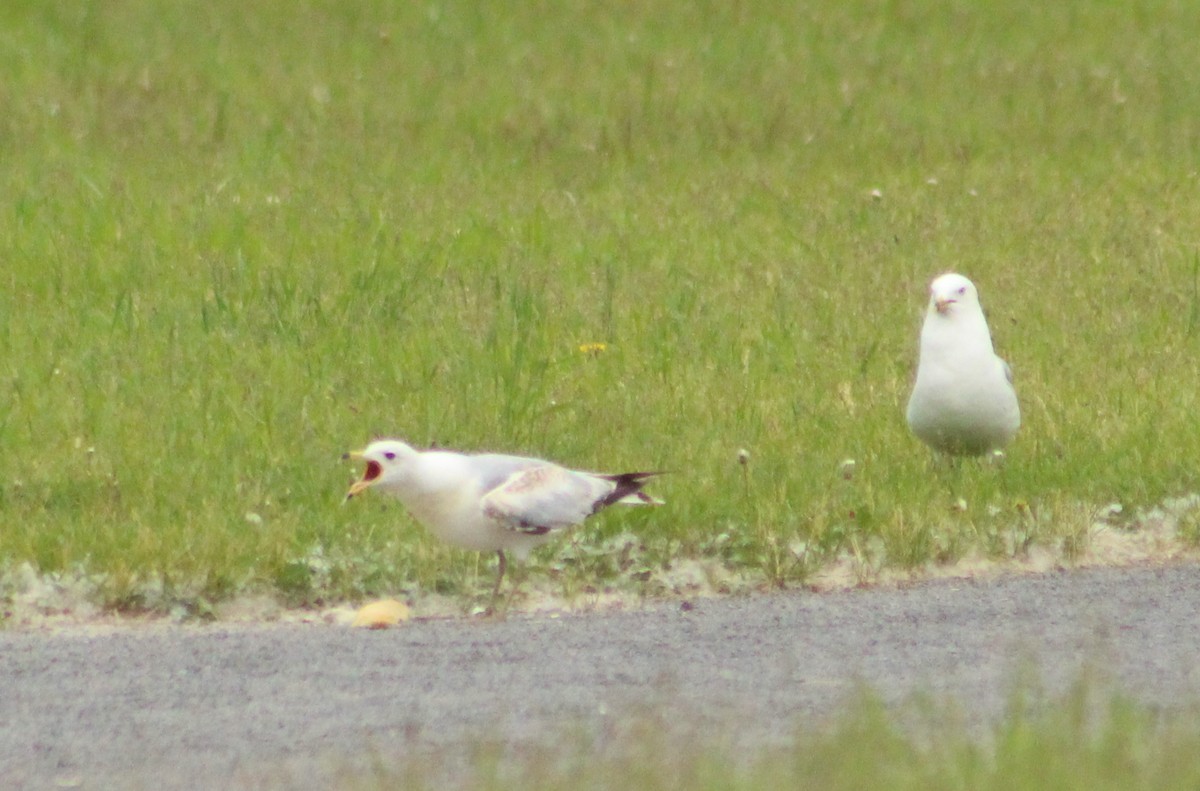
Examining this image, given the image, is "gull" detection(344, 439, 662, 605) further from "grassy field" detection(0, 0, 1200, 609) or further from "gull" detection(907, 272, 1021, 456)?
"gull" detection(907, 272, 1021, 456)

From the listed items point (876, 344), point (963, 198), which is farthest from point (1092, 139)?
point (876, 344)

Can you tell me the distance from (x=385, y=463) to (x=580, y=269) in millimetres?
5094

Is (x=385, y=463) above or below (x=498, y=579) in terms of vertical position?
above

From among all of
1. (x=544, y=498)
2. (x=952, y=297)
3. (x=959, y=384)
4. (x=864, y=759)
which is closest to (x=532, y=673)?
(x=544, y=498)

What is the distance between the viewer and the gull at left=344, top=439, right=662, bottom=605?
6.21 m

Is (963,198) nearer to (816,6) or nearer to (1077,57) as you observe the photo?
(1077,57)

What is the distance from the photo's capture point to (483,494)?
20.7ft

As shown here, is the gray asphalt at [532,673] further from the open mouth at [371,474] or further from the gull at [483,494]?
the open mouth at [371,474]

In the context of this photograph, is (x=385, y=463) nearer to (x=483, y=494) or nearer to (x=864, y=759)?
(x=483, y=494)

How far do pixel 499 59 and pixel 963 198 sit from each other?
17.0 feet

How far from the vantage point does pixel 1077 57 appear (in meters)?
17.5

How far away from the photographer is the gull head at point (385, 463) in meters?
6.18

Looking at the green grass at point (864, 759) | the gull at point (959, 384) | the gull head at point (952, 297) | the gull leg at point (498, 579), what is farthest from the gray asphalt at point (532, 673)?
the gull head at point (952, 297)

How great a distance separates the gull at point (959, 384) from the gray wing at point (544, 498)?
54.8 inches
